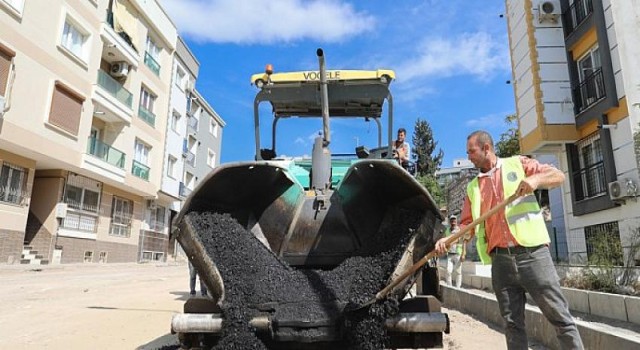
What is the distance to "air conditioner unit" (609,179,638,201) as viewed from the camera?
1068 centimetres

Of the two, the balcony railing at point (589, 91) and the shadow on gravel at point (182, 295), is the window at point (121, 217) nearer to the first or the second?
the shadow on gravel at point (182, 295)

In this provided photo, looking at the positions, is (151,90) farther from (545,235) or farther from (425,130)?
(425,130)

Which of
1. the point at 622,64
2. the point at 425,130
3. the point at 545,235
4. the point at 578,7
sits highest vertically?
the point at 425,130

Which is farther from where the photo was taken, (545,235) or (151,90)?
(151,90)

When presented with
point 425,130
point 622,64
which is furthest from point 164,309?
point 425,130

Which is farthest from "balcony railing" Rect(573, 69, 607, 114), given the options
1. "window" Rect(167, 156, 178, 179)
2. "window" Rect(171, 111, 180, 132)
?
"window" Rect(171, 111, 180, 132)

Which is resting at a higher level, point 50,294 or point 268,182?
point 268,182

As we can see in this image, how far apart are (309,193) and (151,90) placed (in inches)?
955

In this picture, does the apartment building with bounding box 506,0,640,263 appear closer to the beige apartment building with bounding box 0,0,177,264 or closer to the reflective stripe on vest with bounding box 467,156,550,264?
the reflective stripe on vest with bounding box 467,156,550,264

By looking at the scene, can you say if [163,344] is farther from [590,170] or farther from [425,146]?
[425,146]

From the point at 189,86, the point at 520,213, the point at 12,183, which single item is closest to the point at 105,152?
the point at 12,183

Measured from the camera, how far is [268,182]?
349 cm

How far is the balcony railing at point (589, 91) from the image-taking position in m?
12.5

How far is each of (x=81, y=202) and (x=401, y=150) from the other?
18.2 m
